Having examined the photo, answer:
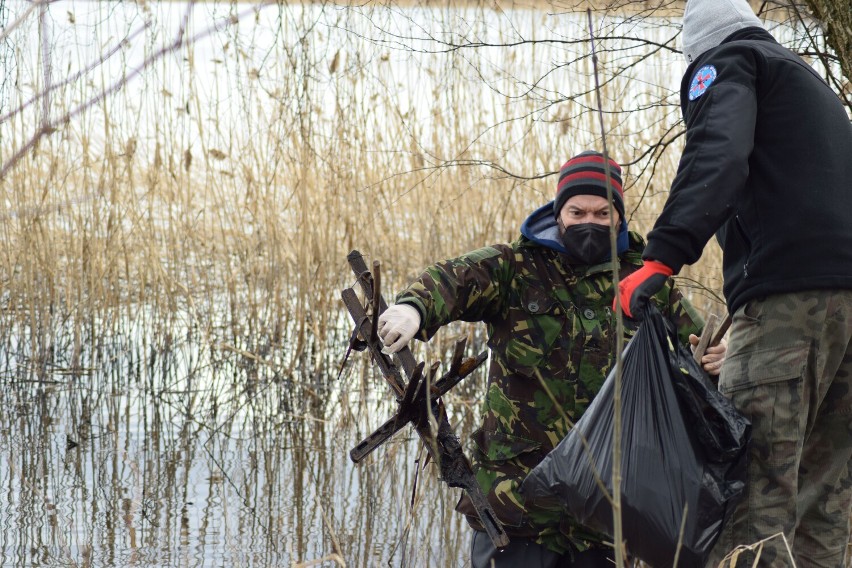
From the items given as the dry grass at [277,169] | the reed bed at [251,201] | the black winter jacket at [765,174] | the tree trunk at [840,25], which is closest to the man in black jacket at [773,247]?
the black winter jacket at [765,174]

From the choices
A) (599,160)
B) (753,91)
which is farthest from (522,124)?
(753,91)

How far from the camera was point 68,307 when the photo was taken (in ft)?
18.3

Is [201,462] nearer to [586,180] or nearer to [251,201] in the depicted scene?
[251,201]

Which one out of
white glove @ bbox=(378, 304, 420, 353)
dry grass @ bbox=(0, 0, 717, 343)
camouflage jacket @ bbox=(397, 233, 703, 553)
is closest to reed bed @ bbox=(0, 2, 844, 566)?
dry grass @ bbox=(0, 0, 717, 343)

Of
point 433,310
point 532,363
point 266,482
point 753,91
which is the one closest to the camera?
point 753,91

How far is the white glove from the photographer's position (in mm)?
2113

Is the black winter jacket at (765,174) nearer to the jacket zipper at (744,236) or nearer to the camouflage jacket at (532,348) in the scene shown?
the jacket zipper at (744,236)

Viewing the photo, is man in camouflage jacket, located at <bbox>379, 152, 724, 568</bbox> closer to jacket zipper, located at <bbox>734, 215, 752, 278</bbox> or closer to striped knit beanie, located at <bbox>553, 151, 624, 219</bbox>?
striped knit beanie, located at <bbox>553, 151, 624, 219</bbox>

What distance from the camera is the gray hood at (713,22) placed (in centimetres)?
215

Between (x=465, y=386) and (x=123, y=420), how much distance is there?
177 cm

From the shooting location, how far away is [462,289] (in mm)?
2387

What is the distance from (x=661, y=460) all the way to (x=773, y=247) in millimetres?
480

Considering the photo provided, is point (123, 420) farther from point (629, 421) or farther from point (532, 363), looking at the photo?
point (629, 421)

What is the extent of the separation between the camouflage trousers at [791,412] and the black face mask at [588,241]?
44 centimetres
